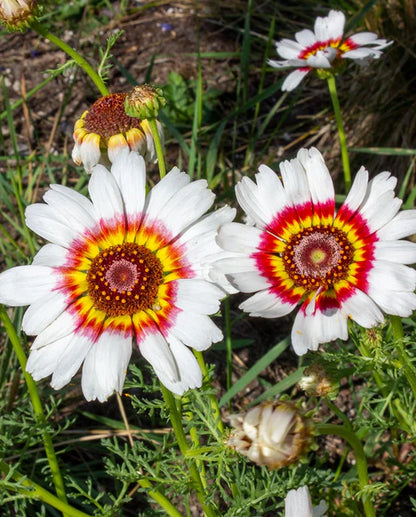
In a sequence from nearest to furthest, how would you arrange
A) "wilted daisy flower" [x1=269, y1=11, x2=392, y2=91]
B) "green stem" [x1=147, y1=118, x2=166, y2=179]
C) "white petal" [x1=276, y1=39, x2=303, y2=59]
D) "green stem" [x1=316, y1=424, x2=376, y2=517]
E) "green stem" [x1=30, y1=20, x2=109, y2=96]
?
"green stem" [x1=316, y1=424, x2=376, y2=517], "green stem" [x1=147, y1=118, x2=166, y2=179], "green stem" [x1=30, y1=20, x2=109, y2=96], "wilted daisy flower" [x1=269, y1=11, x2=392, y2=91], "white petal" [x1=276, y1=39, x2=303, y2=59]

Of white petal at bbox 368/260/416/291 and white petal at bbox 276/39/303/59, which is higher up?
white petal at bbox 276/39/303/59

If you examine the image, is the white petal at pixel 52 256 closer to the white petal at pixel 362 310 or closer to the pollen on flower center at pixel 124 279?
the pollen on flower center at pixel 124 279

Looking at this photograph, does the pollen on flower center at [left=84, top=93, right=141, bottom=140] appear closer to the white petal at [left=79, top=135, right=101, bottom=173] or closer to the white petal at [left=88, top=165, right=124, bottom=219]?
the white petal at [left=79, top=135, right=101, bottom=173]

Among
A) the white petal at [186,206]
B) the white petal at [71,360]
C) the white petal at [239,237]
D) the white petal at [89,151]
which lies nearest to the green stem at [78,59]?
the white petal at [89,151]

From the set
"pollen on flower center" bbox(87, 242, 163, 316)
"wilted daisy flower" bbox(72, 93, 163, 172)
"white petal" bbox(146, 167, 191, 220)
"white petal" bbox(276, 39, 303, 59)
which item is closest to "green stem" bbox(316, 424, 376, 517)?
"pollen on flower center" bbox(87, 242, 163, 316)

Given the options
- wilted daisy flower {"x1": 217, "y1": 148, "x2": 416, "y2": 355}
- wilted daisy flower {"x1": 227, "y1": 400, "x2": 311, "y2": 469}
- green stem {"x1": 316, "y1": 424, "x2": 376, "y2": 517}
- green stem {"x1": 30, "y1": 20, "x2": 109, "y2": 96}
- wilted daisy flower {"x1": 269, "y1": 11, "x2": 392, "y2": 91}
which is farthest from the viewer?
wilted daisy flower {"x1": 269, "y1": 11, "x2": 392, "y2": 91}

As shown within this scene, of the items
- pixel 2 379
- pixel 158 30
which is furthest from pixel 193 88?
pixel 2 379
